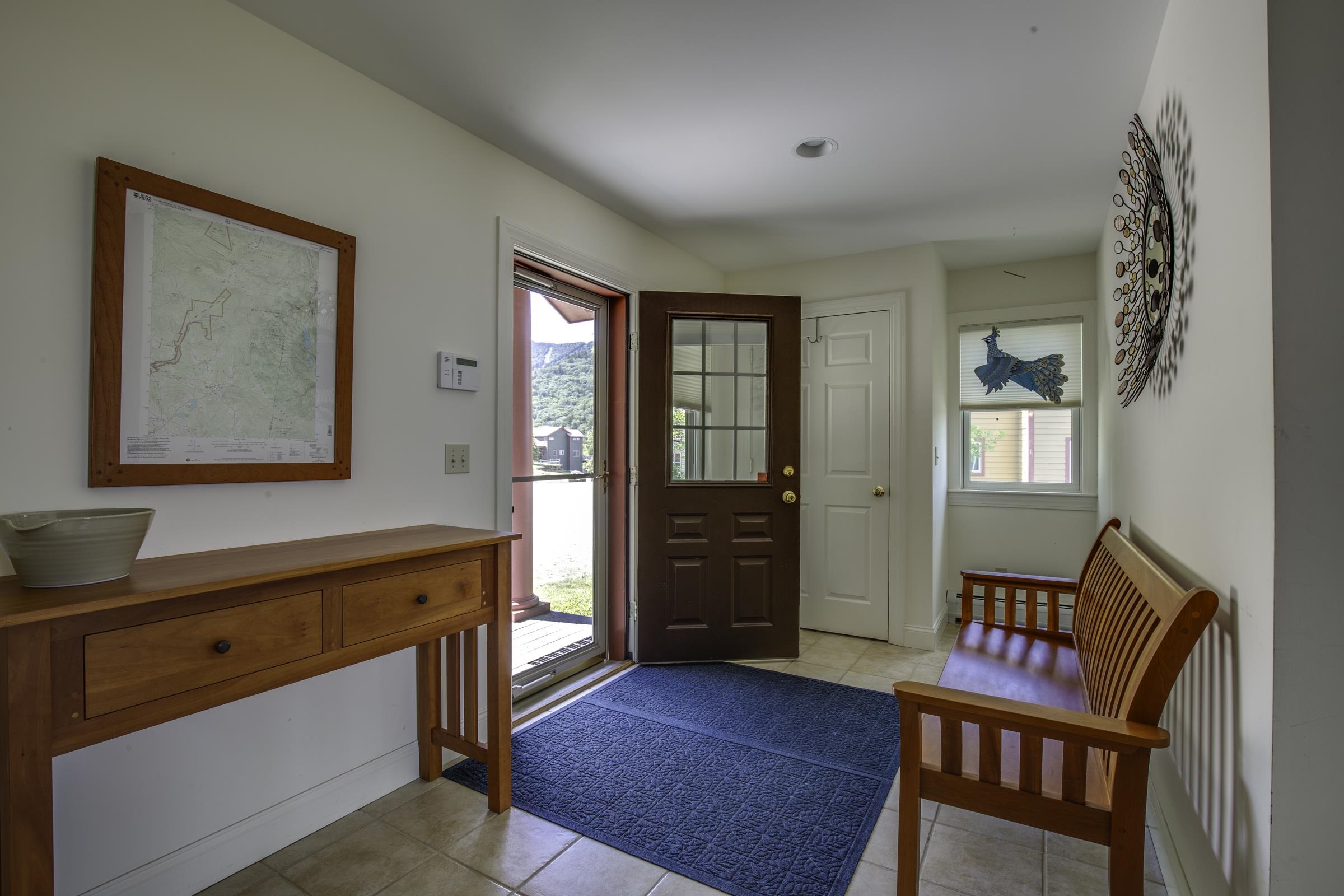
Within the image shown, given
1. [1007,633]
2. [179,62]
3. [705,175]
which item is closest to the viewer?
[179,62]

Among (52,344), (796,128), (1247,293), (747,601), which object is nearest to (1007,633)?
(747,601)

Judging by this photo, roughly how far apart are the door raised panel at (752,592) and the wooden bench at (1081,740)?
64.7 inches

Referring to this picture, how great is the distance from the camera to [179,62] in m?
1.68

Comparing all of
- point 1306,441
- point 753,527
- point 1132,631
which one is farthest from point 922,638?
point 1306,441

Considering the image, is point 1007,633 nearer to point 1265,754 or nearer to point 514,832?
point 1265,754

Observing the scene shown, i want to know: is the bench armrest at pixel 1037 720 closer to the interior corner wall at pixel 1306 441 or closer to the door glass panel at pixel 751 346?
the interior corner wall at pixel 1306 441

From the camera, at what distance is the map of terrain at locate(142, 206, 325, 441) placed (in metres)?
1.63

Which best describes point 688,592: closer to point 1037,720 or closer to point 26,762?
point 1037,720

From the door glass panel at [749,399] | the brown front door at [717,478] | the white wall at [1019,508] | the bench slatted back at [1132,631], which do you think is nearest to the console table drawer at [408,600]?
the brown front door at [717,478]

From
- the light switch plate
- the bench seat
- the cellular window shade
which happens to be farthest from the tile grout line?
the cellular window shade

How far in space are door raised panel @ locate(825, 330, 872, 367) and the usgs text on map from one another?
2900mm

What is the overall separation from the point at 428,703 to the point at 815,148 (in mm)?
2610

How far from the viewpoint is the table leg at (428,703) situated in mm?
2273

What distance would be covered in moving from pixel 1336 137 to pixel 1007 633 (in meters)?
2.06
